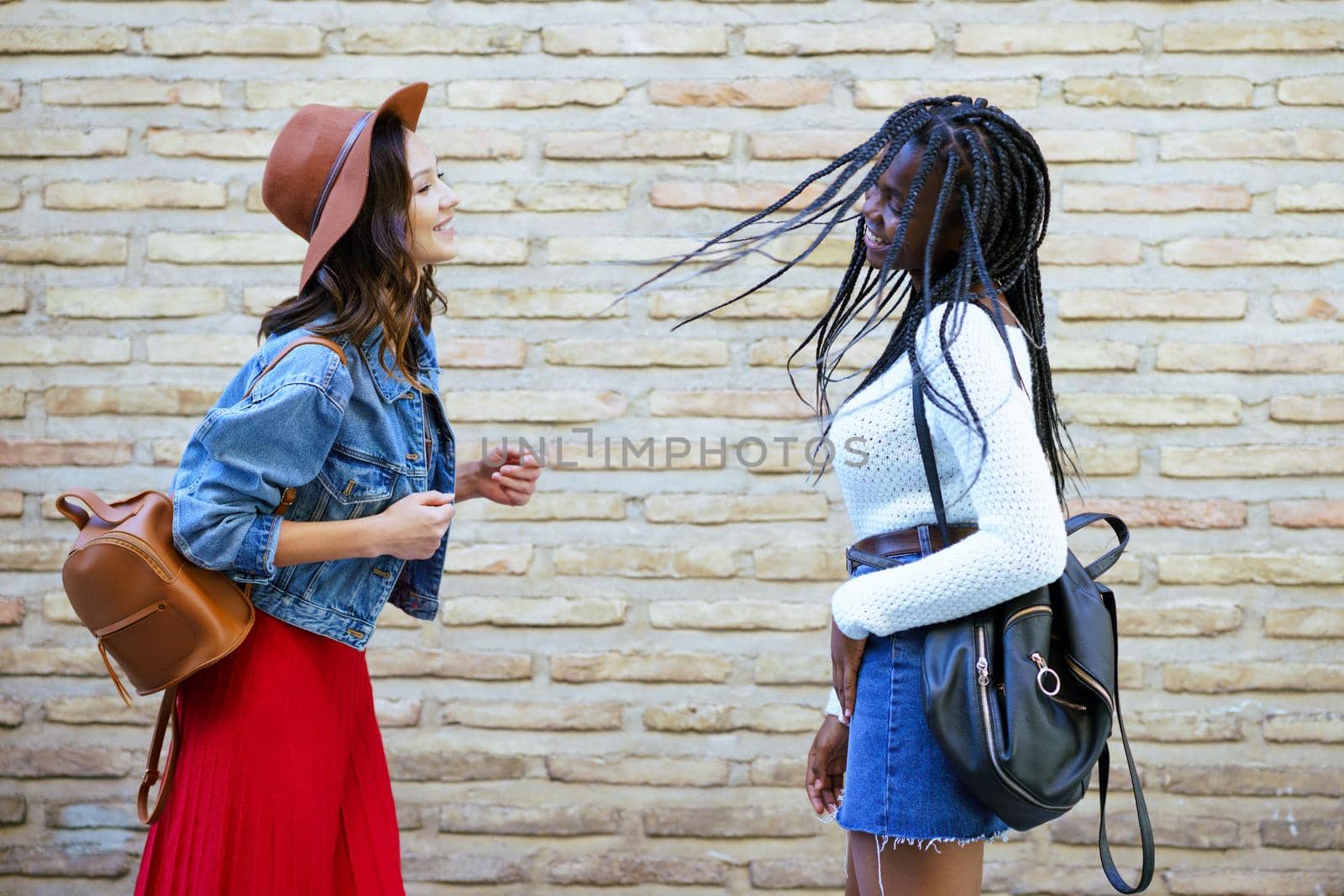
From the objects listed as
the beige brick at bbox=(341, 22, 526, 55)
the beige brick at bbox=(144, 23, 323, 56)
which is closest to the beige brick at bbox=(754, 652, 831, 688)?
the beige brick at bbox=(341, 22, 526, 55)

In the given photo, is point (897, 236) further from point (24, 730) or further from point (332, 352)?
point (24, 730)

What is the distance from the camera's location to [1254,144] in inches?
116

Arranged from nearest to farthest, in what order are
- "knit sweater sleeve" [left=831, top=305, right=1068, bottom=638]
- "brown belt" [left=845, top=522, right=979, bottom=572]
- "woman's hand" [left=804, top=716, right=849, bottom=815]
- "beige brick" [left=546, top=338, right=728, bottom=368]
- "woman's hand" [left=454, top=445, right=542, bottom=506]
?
"knit sweater sleeve" [left=831, top=305, right=1068, bottom=638] → "brown belt" [left=845, top=522, right=979, bottom=572] → "woman's hand" [left=804, top=716, right=849, bottom=815] → "woman's hand" [left=454, top=445, right=542, bottom=506] → "beige brick" [left=546, top=338, right=728, bottom=368]

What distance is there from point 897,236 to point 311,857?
4.25 ft

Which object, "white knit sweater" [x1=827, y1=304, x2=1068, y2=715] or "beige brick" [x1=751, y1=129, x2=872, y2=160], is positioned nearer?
"white knit sweater" [x1=827, y1=304, x2=1068, y2=715]

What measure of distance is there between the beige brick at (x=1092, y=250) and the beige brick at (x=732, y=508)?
2.95 ft

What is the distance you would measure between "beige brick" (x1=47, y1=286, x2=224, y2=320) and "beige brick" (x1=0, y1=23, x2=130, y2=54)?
2.12ft

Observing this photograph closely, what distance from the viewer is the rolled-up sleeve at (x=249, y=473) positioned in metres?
1.63

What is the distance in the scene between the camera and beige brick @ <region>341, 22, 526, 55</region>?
→ 3.01m

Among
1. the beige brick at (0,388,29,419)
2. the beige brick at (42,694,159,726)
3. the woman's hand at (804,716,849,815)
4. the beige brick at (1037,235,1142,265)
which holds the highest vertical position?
the beige brick at (1037,235,1142,265)

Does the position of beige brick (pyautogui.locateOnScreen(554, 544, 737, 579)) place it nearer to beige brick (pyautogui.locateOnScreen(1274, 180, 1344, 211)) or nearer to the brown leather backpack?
the brown leather backpack

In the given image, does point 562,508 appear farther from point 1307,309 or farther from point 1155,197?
point 1307,309

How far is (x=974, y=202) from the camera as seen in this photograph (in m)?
1.51

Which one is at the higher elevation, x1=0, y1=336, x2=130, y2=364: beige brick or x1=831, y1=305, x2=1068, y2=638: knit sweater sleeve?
x1=0, y1=336, x2=130, y2=364: beige brick
